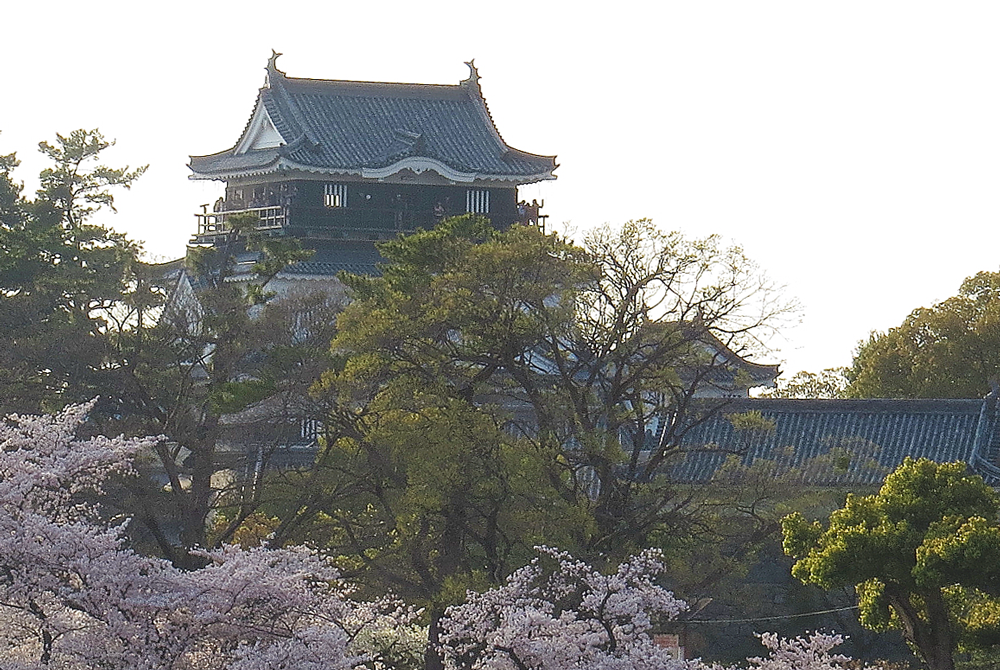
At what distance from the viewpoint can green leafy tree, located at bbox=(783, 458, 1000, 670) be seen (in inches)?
715

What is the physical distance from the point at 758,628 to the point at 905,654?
251 cm

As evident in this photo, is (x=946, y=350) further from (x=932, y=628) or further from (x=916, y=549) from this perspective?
(x=916, y=549)

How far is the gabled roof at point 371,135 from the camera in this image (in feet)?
133

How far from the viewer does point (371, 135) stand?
137ft

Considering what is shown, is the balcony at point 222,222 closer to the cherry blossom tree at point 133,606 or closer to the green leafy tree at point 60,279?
the green leafy tree at point 60,279

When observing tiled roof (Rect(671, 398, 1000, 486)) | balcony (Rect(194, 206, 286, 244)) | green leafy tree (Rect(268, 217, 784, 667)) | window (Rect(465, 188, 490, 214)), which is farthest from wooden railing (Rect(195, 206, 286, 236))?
green leafy tree (Rect(268, 217, 784, 667))

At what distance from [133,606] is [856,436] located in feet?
65.6

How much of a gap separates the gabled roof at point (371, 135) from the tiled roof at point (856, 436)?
11832 millimetres

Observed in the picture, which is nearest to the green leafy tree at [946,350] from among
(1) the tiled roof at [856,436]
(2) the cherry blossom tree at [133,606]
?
(1) the tiled roof at [856,436]

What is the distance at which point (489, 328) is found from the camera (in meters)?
20.9

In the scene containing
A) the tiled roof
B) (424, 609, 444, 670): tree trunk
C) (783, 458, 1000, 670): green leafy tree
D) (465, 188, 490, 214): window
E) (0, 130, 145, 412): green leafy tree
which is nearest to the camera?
(783, 458, 1000, 670): green leafy tree

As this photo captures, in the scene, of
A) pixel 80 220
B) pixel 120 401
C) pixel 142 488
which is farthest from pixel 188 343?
pixel 80 220

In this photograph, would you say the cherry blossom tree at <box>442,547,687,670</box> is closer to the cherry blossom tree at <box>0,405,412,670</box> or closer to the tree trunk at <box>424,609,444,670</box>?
the cherry blossom tree at <box>0,405,412,670</box>

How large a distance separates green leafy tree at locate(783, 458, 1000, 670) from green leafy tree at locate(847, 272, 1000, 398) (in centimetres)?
1689
